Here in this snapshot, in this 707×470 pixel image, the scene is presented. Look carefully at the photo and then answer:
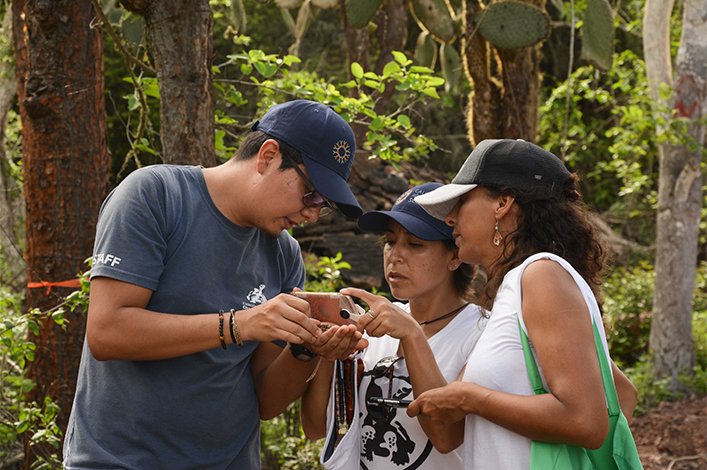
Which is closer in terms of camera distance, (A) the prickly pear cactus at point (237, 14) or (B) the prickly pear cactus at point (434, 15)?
(A) the prickly pear cactus at point (237, 14)

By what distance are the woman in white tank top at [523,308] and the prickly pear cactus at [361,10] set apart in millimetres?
4917

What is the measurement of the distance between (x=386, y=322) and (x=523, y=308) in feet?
1.59

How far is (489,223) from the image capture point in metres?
2.67

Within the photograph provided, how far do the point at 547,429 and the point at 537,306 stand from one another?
30cm

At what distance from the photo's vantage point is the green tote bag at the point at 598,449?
238 centimetres

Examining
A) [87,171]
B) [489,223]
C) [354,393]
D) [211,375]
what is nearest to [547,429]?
[489,223]

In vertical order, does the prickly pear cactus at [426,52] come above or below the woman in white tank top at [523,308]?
above

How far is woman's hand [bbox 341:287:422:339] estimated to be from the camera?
9.07 feet

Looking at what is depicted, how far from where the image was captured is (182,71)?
3969 millimetres

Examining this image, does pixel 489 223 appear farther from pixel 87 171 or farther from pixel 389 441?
pixel 87 171

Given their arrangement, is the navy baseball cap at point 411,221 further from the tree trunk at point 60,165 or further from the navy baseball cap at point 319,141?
the tree trunk at point 60,165

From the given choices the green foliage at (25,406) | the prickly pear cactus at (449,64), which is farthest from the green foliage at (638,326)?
the green foliage at (25,406)

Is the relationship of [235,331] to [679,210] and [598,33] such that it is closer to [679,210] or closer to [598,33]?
[598,33]

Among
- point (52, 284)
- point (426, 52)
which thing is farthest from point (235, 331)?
point (426, 52)
